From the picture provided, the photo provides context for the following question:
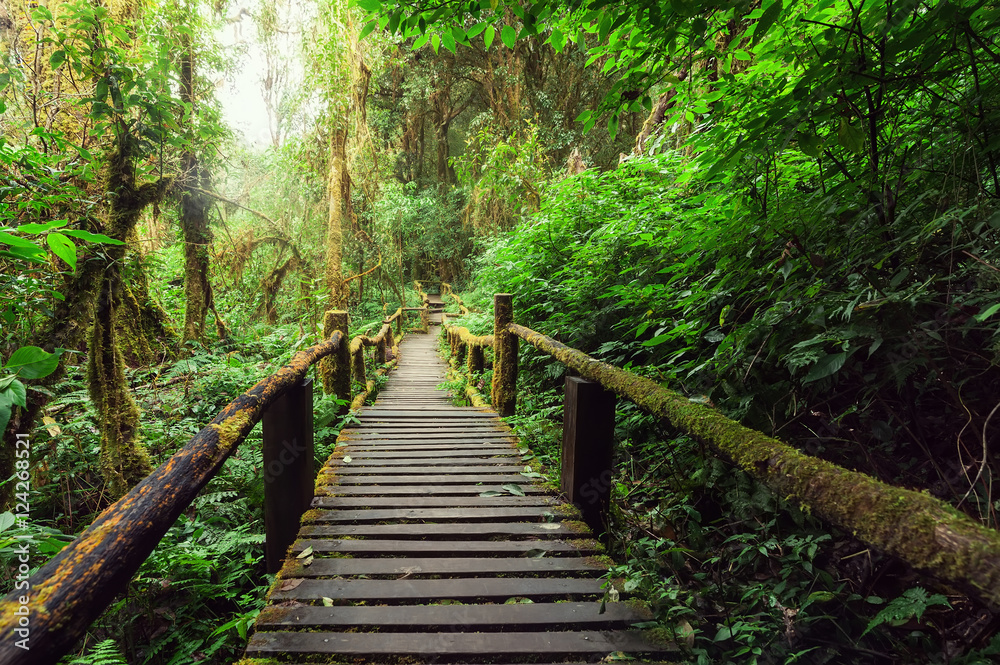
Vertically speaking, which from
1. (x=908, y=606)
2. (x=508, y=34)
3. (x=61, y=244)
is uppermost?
(x=508, y=34)

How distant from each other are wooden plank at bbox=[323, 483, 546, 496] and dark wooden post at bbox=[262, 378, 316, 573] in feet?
1.61

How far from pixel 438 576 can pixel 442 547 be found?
0.20 m

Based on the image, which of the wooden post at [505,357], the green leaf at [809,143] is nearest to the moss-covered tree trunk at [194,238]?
the wooden post at [505,357]

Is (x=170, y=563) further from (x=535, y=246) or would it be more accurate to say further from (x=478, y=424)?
(x=535, y=246)

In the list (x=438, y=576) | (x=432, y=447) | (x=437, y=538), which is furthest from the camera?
(x=432, y=447)

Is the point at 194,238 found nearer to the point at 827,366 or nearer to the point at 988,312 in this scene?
the point at 827,366

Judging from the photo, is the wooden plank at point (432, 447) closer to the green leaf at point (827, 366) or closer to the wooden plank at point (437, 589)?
the wooden plank at point (437, 589)

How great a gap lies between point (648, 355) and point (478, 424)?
1939mm

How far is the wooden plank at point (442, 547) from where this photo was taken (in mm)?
2293

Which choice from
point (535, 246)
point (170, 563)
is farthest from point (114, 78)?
point (535, 246)

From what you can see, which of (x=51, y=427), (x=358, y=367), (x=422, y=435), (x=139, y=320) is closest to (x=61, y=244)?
(x=422, y=435)

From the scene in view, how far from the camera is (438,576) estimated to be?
2.12 meters

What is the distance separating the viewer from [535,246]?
21.9 feet

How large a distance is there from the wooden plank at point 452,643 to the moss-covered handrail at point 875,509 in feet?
3.04
